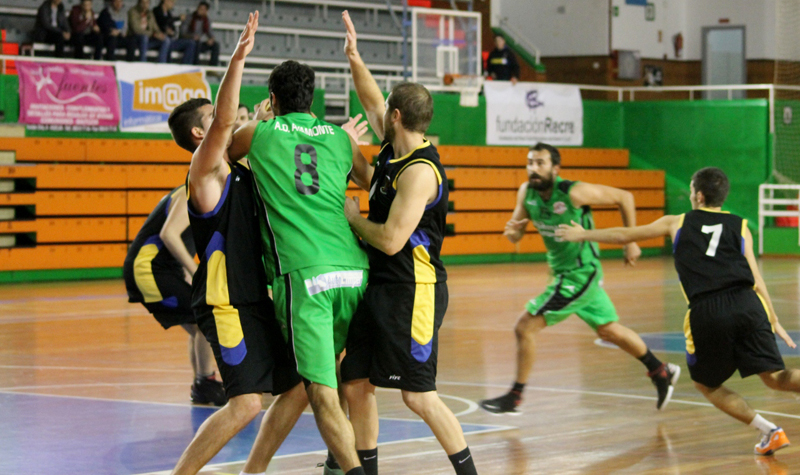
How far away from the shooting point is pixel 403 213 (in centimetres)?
448

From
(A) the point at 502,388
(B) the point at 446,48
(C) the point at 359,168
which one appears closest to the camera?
(C) the point at 359,168

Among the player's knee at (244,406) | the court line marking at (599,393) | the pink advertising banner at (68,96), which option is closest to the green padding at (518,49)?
the pink advertising banner at (68,96)

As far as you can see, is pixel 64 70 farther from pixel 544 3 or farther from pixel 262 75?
pixel 544 3

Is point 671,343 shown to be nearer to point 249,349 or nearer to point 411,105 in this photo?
point 411,105

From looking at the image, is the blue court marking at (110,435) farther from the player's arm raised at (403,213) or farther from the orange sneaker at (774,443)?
the player's arm raised at (403,213)

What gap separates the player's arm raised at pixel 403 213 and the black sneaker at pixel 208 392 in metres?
2.94

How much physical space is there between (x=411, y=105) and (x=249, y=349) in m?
1.27

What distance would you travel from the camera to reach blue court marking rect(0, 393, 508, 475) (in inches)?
218

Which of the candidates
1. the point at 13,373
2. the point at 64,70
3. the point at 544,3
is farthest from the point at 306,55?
the point at 13,373

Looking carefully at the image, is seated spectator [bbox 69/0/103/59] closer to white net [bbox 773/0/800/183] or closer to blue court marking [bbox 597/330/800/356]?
blue court marking [bbox 597/330/800/356]

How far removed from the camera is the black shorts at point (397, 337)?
4.58 meters

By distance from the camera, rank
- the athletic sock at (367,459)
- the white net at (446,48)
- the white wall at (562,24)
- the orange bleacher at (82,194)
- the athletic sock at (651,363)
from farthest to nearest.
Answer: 1. the white wall at (562,24)
2. the white net at (446,48)
3. the orange bleacher at (82,194)
4. the athletic sock at (651,363)
5. the athletic sock at (367,459)

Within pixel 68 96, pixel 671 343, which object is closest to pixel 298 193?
pixel 671 343

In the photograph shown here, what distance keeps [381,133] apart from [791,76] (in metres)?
23.3
